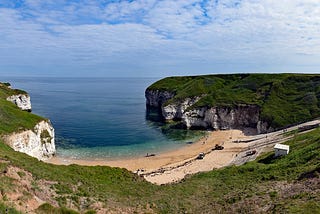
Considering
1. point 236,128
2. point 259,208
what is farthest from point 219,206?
point 236,128

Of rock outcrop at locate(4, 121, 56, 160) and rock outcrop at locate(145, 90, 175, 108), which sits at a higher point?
rock outcrop at locate(145, 90, 175, 108)

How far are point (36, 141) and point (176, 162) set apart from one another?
2876 cm

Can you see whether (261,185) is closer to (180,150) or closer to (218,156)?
(218,156)

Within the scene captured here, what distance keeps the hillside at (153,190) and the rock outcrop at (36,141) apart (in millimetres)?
21681

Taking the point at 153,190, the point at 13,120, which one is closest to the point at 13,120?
the point at 13,120

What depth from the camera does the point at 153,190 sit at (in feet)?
100

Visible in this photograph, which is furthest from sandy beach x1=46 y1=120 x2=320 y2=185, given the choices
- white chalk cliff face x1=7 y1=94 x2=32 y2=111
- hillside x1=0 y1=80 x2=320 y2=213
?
white chalk cliff face x1=7 y1=94 x2=32 y2=111

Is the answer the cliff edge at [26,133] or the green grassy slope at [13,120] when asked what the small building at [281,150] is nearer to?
the cliff edge at [26,133]

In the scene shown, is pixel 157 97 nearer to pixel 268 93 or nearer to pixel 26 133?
pixel 268 93

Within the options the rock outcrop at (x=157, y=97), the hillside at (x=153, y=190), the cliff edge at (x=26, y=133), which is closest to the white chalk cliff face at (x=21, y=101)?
the cliff edge at (x=26, y=133)

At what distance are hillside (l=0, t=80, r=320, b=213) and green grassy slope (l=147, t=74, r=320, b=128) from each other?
47472 mm

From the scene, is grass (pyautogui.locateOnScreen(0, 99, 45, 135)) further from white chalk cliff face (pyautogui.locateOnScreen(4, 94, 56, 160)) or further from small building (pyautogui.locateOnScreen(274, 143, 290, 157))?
small building (pyautogui.locateOnScreen(274, 143, 290, 157))

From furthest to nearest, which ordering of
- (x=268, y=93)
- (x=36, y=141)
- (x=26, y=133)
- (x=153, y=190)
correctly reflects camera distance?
(x=268, y=93) → (x=36, y=141) → (x=26, y=133) → (x=153, y=190)

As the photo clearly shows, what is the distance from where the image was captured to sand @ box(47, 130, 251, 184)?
166 ft
